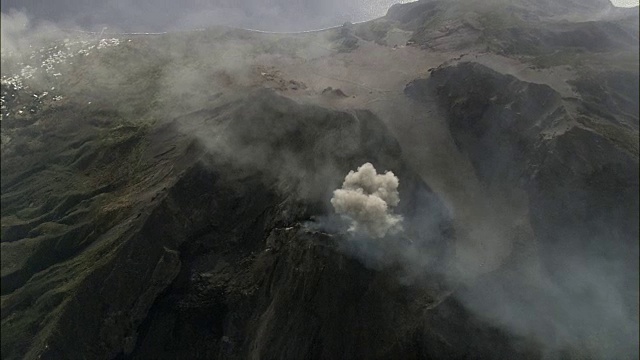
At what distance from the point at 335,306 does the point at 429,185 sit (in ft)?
71.1

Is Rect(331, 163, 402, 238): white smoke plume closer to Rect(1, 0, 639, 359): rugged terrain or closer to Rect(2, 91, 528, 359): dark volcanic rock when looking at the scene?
Rect(1, 0, 639, 359): rugged terrain

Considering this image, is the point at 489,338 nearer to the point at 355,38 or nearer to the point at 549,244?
the point at 549,244

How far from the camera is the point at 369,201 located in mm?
55125

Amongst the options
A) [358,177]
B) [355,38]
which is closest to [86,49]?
[355,38]

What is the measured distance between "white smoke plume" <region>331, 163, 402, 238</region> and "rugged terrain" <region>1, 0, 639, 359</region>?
1654mm

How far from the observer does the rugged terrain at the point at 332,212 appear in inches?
1994

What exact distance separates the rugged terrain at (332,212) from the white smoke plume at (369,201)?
5.43 ft

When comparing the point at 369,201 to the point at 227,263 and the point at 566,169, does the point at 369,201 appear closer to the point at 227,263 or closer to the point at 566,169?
the point at 227,263

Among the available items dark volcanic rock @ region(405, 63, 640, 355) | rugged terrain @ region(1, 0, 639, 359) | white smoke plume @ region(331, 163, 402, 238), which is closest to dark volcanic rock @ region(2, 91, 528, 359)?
rugged terrain @ region(1, 0, 639, 359)

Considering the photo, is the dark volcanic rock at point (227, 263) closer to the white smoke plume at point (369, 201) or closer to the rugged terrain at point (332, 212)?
A: the rugged terrain at point (332, 212)

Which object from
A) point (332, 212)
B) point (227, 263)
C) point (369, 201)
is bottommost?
point (227, 263)

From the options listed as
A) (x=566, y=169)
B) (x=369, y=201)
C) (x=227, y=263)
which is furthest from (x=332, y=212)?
(x=566, y=169)

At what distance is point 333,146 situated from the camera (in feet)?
221

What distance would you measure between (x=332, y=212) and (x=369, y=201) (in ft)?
21.4
